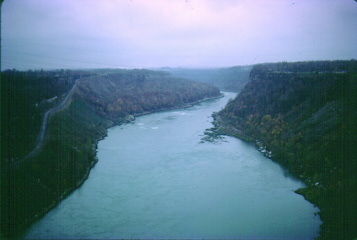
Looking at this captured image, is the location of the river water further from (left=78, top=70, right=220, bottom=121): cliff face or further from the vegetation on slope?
(left=78, top=70, right=220, bottom=121): cliff face

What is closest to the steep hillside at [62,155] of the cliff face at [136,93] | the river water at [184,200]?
the cliff face at [136,93]

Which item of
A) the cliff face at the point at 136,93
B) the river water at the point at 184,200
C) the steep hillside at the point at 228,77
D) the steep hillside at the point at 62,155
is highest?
the steep hillside at the point at 228,77

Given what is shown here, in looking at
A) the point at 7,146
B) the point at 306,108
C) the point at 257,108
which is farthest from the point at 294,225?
the point at 257,108

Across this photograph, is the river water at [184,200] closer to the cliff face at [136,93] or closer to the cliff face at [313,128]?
the cliff face at [313,128]

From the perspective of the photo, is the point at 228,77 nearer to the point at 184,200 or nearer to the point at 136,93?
the point at 136,93

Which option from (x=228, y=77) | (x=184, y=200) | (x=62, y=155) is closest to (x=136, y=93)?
(x=62, y=155)

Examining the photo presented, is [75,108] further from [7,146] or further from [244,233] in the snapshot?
[244,233]
